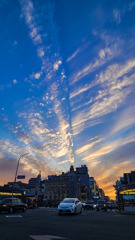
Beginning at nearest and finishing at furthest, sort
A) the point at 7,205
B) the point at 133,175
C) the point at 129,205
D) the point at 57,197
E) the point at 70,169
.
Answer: the point at 7,205
the point at 129,205
the point at 133,175
the point at 57,197
the point at 70,169

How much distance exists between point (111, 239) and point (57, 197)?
119364mm

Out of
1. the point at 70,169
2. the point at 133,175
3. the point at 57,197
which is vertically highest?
the point at 70,169

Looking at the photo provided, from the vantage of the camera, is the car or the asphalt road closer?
the asphalt road

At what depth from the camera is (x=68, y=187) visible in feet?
380

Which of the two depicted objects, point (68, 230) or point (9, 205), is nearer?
point (68, 230)

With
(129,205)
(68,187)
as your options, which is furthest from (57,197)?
(129,205)

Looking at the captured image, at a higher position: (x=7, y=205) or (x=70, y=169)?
(x=70, y=169)

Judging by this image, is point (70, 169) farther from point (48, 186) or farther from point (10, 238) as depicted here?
point (10, 238)

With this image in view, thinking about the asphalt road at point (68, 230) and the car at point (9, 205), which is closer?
the asphalt road at point (68, 230)

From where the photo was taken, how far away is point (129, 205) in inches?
934

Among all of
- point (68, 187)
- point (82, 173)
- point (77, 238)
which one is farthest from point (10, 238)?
point (82, 173)

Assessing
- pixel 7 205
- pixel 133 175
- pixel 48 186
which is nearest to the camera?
pixel 7 205

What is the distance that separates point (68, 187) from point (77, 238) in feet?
389

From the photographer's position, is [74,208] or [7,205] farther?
[7,205]
